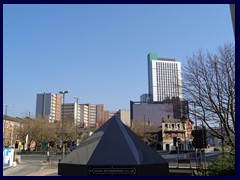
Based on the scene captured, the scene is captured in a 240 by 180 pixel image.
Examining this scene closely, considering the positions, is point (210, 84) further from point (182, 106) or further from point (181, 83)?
point (182, 106)

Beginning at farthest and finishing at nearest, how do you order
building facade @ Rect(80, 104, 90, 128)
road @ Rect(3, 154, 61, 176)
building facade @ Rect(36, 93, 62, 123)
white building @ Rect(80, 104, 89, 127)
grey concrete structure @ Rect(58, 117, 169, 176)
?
white building @ Rect(80, 104, 89, 127) → building facade @ Rect(80, 104, 90, 128) → building facade @ Rect(36, 93, 62, 123) → road @ Rect(3, 154, 61, 176) → grey concrete structure @ Rect(58, 117, 169, 176)

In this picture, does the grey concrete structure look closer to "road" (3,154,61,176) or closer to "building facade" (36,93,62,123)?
"road" (3,154,61,176)

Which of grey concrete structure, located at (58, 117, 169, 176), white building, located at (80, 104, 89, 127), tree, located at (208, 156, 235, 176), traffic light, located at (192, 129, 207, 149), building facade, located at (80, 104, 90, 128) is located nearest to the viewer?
grey concrete structure, located at (58, 117, 169, 176)

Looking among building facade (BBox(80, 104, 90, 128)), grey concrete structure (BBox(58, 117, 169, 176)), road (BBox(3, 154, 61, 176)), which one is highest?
building facade (BBox(80, 104, 90, 128))

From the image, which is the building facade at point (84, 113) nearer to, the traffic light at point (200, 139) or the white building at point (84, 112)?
the white building at point (84, 112)

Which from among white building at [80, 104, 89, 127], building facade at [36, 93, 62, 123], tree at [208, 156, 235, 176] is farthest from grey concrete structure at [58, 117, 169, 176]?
white building at [80, 104, 89, 127]

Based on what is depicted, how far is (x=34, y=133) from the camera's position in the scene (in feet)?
181

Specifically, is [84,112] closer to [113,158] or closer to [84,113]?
[84,113]

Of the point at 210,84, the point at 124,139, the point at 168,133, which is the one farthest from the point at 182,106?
the point at 168,133

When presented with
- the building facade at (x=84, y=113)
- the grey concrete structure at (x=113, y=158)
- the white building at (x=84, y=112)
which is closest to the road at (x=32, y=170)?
the grey concrete structure at (x=113, y=158)

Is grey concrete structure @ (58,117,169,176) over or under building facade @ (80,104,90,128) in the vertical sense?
under

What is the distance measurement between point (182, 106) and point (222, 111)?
4485 mm

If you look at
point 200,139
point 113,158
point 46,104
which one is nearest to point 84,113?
point 46,104

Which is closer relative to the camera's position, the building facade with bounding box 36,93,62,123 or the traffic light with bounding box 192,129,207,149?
the traffic light with bounding box 192,129,207,149
